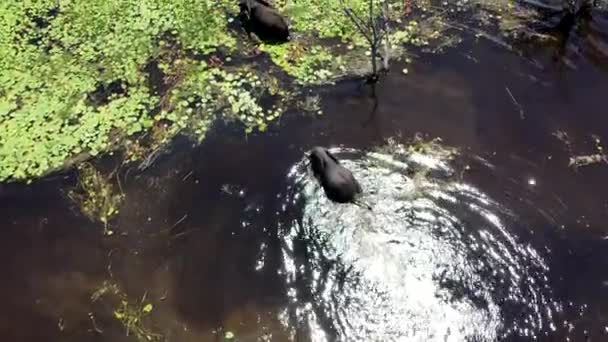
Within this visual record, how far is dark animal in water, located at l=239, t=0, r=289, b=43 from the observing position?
10688 mm

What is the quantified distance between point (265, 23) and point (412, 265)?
19.0 ft

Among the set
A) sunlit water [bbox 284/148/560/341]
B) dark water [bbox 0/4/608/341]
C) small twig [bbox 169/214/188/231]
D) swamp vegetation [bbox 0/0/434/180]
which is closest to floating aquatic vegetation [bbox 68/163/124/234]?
dark water [bbox 0/4/608/341]

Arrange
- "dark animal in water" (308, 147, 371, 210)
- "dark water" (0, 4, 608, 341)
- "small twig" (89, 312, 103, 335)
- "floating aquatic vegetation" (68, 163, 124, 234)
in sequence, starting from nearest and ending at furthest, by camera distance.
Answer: "dark water" (0, 4, 608, 341)
"small twig" (89, 312, 103, 335)
"dark animal in water" (308, 147, 371, 210)
"floating aquatic vegetation" (68, 163, 124, 234)

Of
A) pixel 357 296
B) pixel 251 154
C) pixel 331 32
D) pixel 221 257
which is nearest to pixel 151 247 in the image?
pixel 221 257

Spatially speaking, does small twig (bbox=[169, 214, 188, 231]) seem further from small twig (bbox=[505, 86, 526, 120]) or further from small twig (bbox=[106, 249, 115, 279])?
small twig (bbox=[505, 86, 526, 120])

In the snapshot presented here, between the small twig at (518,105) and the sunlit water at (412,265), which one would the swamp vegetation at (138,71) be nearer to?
the small twig at (518,105)

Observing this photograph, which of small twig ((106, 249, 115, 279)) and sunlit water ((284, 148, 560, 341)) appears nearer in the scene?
sunlit water ((284, 148, 560, 341))

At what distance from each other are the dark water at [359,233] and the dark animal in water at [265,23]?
176 cm

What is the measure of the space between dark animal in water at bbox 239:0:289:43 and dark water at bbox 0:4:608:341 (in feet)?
5.76

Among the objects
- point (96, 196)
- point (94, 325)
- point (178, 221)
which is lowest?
point (94, 325)

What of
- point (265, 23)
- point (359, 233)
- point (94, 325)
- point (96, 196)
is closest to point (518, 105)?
point (359, 233)

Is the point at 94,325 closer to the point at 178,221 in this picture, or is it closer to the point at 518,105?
the point at 178,221

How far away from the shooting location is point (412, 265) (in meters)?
7.38

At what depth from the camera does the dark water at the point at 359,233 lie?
7008mm
